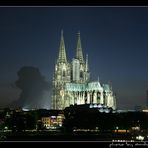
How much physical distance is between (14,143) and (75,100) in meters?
14.5

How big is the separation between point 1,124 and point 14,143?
771 cm

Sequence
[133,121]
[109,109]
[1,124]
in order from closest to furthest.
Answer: [1,124]
[133,121]
[109,109]

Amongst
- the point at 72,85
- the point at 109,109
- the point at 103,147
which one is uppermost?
the point at 72,85

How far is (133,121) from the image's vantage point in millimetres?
16078

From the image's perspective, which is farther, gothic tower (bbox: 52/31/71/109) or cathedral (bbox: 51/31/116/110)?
cathedral (bbox: 51/31/116/110)

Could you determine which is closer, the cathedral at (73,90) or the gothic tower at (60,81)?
the gothic tower at (60,81)

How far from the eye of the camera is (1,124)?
13.0 metres

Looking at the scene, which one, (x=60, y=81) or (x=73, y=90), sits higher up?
(x=60, y=81)

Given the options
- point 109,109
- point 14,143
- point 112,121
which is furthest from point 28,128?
point 14,143
